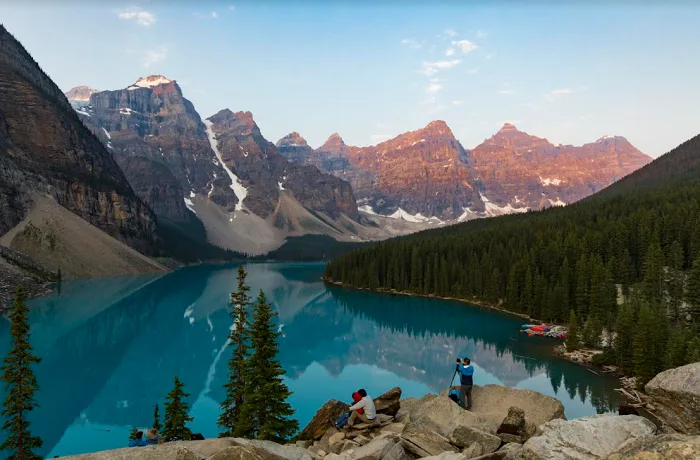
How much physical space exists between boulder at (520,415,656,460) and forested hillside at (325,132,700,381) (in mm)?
34773

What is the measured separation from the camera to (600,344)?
59469 millimetres

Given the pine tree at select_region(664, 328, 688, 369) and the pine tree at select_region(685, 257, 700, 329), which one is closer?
the pine tree at select_region(664, 328, 688, 369)

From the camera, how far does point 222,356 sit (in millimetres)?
61938

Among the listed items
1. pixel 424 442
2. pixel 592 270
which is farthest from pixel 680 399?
pixel 592 270

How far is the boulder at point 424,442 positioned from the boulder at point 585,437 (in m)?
3.84

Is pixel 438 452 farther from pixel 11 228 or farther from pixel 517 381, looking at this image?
pixel 11 228

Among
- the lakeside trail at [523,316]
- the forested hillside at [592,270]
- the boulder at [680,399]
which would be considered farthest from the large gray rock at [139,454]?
the lakeside trail at [523,316]

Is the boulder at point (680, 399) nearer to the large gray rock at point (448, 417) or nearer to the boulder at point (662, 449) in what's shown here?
the boulder at point (662, 449)

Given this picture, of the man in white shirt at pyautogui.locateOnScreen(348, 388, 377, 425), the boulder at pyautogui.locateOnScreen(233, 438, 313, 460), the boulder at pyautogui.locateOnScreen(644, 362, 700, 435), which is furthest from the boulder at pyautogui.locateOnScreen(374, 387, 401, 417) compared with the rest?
the boulder at pyautogui.locateOnScreen(644, 362, 700, 435)

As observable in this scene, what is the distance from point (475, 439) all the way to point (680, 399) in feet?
18.3

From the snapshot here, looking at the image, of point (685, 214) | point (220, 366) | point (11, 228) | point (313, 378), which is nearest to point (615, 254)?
point (685, 214)

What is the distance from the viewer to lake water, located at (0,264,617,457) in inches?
1603

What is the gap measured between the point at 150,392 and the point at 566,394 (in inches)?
1638

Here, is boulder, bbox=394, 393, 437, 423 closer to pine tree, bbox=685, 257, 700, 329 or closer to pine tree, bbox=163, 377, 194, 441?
pine tree, bbox=163, 377, 194, 441
